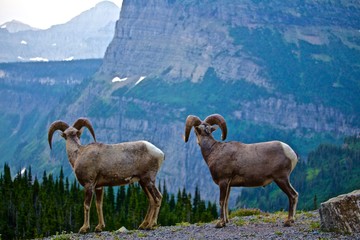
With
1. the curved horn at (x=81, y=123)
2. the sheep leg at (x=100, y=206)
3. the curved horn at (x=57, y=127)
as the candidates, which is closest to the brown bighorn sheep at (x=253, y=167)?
the sheep leg at (x=100, y=206)

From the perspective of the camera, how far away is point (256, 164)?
40344mm

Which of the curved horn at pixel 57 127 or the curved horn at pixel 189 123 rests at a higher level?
the curved horn at pixel 189 123

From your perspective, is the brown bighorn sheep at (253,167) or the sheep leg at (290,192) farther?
the brown bighorn sheep at (253,167)

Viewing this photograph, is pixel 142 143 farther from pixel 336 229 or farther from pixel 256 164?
pixel 336 229

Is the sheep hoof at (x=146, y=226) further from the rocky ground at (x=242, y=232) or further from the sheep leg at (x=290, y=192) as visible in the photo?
the sheep leg at (x=290, y=192)

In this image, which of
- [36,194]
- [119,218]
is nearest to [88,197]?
[119,218]

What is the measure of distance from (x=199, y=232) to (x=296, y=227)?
468cm

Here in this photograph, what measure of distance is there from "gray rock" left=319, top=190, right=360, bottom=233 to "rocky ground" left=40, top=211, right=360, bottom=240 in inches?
17.0

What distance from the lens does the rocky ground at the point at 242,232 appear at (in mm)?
36125

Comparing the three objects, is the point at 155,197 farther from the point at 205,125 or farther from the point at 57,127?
the point at 57,127

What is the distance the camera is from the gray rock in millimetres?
34938

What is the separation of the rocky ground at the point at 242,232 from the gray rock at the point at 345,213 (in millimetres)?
433

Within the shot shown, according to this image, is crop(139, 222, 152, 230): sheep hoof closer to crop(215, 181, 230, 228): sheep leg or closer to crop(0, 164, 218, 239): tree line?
crop(215, 181, 230, 228): sheep leg

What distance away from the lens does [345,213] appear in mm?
35219
